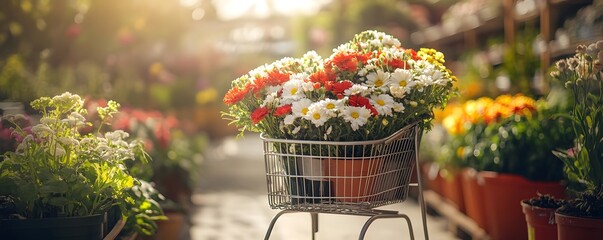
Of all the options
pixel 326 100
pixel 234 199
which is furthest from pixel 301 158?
pixel 234 199

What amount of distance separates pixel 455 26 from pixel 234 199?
132 inches

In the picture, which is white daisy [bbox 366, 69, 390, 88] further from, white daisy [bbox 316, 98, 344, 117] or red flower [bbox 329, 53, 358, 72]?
white daisy [bbox 316, 98, 344, 117]

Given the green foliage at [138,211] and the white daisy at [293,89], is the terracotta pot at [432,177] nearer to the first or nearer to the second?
the green foliage at [138,211]

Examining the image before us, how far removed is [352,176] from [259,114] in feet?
1.36

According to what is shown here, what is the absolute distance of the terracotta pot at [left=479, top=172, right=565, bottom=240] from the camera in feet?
15.8

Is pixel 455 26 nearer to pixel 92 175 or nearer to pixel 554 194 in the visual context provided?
pixel 554 194

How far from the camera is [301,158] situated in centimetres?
337

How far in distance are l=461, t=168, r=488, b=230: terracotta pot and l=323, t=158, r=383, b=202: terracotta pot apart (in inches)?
81.6

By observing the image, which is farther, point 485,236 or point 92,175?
point 485,236

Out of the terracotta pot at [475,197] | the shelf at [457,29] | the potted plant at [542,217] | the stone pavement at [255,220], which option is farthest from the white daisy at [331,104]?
the shelf at [457,29]

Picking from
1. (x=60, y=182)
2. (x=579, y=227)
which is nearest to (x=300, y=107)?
(x=60, y=182)

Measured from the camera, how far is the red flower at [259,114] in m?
3.32

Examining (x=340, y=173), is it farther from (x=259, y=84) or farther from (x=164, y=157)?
(x=164, y=157)

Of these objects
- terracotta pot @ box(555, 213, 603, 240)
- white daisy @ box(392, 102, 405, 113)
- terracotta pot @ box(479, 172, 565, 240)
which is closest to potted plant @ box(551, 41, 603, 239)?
terracotta pot @ box(555, 213, 603, 240)
